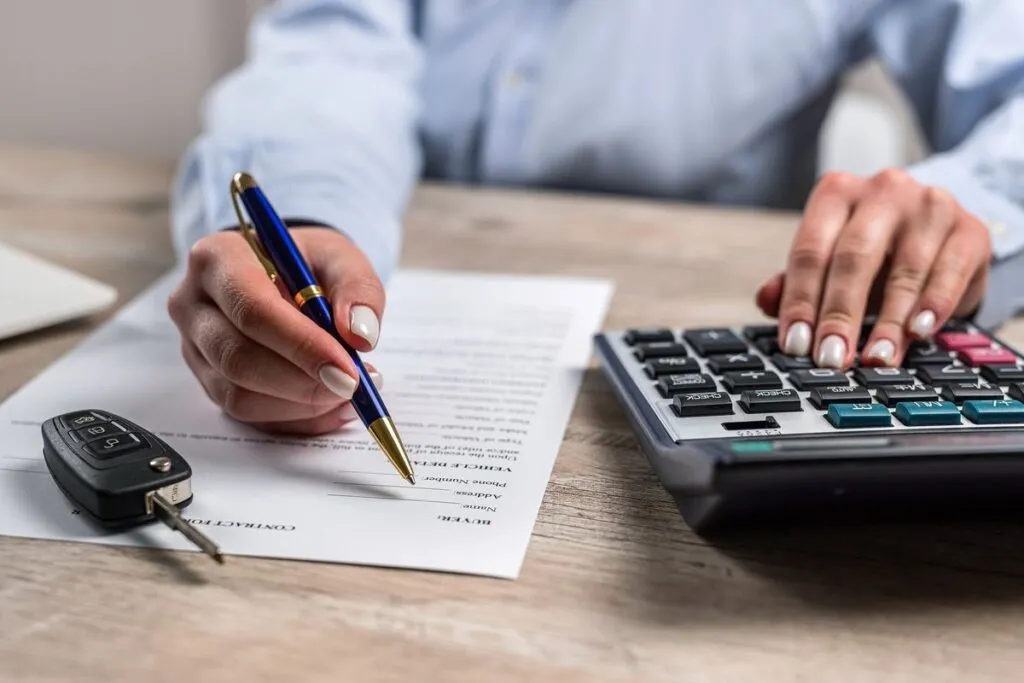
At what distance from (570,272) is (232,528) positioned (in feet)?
1.19

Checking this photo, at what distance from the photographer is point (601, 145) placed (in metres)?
0.97

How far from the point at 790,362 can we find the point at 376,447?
18 centimetres

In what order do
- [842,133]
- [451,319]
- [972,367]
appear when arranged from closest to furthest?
[972,367] < [451,319] < [842,133]

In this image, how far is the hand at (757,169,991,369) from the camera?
18.4 inches

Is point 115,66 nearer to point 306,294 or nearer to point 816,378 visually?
point 306,294

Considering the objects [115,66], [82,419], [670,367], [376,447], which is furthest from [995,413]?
[115,66]

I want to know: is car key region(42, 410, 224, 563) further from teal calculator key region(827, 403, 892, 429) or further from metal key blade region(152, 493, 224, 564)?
teal calculator key region(827, 403, 892, 429)

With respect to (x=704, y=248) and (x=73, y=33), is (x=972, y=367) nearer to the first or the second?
(x=704, y=248)

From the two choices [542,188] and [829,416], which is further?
[542,188]

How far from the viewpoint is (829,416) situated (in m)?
0.39

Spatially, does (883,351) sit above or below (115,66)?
above

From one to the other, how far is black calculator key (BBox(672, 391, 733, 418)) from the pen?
0.34 feet

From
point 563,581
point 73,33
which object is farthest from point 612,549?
point 73,33

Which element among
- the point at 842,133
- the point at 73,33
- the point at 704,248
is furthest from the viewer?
the point at 73,33
